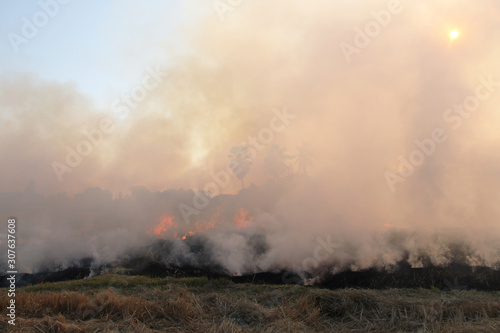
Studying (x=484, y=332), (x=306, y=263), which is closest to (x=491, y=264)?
(x=306, y=263)

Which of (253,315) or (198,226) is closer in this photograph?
(253,315)

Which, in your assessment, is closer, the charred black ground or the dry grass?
the dry grass

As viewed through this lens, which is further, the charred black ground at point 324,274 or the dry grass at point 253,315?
the charred black ground at point 324,274

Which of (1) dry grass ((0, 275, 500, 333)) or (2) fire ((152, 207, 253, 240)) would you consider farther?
(2) fire ((152, 207, 253, 240))

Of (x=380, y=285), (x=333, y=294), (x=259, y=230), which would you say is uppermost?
(x=259, y=230)

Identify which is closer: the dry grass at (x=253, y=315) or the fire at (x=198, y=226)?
the dry grass at (x=253, y=315)

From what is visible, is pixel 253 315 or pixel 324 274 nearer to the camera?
pixel 253 315

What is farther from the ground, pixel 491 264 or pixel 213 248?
pixel 213 248

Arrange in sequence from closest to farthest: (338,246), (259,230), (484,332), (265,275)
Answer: (484,332) < (265,275) < (338,246) < (259,230)

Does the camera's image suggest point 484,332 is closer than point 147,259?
Yes

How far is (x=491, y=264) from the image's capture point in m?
12.4

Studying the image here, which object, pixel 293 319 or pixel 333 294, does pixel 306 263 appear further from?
pixel 293 319

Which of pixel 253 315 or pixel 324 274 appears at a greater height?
pixel 253 315

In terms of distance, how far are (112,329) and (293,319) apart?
382cm
